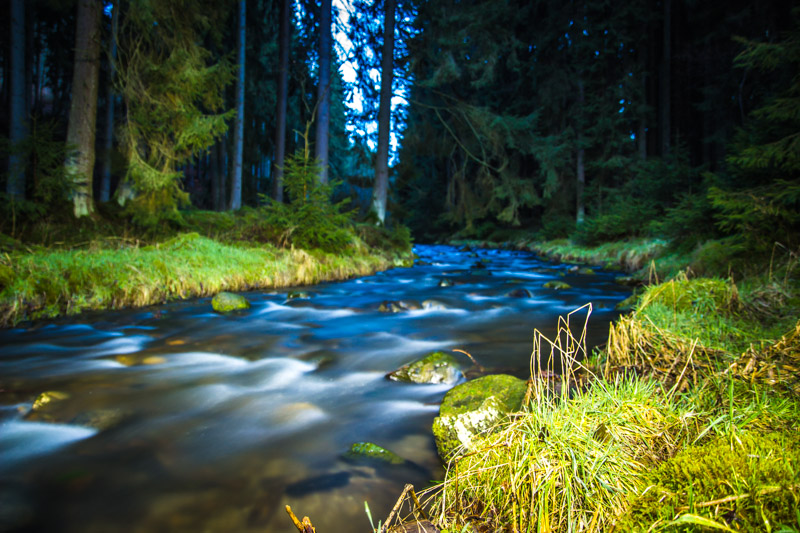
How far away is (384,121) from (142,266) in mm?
11529

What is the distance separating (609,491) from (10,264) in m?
7.38

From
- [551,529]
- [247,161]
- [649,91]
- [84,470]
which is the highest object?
[649,91]

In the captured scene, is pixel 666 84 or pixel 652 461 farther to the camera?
pixel 666 84

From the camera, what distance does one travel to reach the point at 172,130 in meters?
10.0

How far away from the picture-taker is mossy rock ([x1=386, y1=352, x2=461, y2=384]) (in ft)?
13.3

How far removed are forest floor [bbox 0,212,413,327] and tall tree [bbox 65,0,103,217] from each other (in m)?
1.13

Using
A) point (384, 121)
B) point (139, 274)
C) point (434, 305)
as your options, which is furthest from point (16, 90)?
point (434, 305)

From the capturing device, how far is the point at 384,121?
53.4ft

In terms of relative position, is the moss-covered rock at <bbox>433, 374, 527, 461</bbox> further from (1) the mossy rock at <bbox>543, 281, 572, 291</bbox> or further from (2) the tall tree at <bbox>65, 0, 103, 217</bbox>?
(2) the tall tree at <bbox>65, 0, 103, 217</bbox>

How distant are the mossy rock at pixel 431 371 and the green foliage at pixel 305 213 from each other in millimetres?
6667

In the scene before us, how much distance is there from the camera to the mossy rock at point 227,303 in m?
6.93

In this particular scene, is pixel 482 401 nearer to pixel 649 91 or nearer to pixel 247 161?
pixel 247 161

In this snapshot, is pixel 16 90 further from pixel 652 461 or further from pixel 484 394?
pixel 652 461

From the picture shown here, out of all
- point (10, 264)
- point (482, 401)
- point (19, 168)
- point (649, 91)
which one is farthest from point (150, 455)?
point (649, 91)
